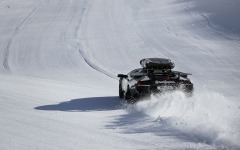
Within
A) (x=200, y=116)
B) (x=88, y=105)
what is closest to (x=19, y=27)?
(x=88, y=105)

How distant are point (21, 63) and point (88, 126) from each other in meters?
16.4

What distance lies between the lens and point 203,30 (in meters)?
28.4

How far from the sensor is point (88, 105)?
11.2m

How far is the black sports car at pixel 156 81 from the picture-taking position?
10047 millimetres

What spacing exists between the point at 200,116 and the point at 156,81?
2.46 metres

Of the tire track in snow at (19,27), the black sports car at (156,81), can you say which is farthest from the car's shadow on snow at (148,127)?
the tire track in snow at (19,27)

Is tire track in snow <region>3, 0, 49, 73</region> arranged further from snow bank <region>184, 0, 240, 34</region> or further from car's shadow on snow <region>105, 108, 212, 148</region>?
snow bank <region>184, 0, 240, 34</region>

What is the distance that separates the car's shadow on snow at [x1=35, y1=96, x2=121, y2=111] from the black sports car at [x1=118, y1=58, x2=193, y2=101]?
2.33 feet

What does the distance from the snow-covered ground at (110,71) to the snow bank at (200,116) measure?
0.02m

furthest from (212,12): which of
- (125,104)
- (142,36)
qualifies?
(125,104)

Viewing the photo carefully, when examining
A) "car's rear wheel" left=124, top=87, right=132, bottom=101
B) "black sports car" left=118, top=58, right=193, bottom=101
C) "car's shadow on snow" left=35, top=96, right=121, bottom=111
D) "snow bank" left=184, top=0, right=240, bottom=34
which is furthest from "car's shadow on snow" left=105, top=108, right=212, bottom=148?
"snow bank" left=184, top=0, right=240, bottom=34

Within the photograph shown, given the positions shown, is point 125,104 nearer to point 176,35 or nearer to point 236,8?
point 176,35

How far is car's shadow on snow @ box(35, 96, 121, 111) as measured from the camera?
33.5 feet

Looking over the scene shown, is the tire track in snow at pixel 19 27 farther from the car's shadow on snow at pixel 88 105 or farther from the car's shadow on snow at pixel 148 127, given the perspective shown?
the car's shadow on snow at pixel 148 127
